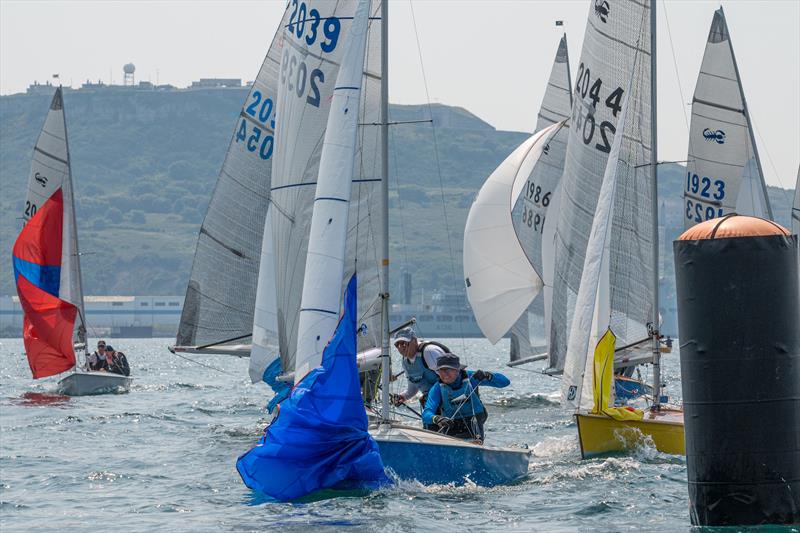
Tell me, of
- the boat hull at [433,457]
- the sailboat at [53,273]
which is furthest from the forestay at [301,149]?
the sailboat at [53,273]

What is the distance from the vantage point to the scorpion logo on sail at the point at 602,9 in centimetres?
1906

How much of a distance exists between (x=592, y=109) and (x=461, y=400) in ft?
25.0

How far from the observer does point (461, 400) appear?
42.4 feet

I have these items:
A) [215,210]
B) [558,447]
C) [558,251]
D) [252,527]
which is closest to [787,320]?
[252,527]

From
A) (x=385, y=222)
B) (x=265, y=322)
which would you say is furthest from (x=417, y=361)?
(x=265, y=322)

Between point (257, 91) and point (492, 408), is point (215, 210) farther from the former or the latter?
point (492, 408)

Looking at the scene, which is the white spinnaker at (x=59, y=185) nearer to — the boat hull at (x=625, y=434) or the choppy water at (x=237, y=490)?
the choppy water at (x=237, y=490)

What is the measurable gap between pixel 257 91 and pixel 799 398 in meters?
15.8

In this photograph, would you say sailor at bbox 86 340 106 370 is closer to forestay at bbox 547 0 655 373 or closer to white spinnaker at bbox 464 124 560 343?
white spinnaker at bbox 464 124 560 343

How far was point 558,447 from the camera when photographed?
16.4m

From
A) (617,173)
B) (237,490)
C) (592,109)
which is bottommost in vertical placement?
(237,490)

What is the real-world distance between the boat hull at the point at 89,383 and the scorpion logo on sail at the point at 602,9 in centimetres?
1434

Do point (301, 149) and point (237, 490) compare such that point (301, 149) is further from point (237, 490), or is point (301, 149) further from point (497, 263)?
point (497, 263)

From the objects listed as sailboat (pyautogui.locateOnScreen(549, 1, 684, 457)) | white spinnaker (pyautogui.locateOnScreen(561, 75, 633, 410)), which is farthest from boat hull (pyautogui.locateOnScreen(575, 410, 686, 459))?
white spinnaker (pyautogui.locateOnScreen(561, 75, 633, 410))
